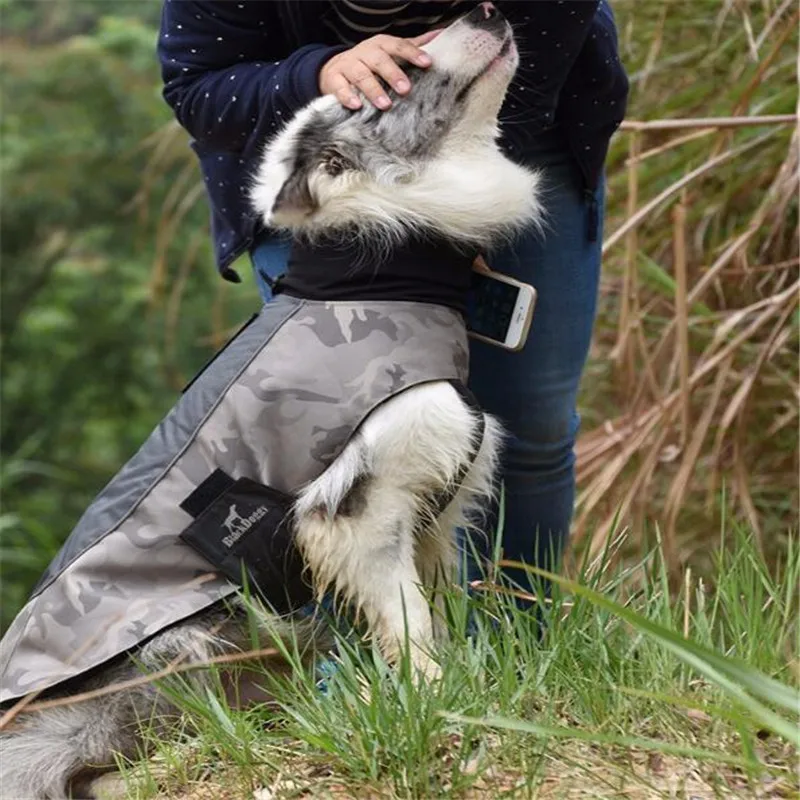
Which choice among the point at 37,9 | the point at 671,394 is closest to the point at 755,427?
the point at 671,394

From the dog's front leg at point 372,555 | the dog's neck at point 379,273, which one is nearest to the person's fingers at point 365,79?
the dog's neck at point 379,273

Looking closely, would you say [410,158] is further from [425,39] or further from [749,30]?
[749,30]

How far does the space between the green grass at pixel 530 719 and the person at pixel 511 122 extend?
0.36 metres

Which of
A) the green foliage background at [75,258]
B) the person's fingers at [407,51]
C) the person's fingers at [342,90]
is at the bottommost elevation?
the green foliage background at [75,258]

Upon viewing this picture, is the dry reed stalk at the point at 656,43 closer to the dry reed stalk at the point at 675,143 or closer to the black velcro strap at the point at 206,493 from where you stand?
the dry reed stalk at the point at 675,143

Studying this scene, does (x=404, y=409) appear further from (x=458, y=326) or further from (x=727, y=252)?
(x=727, y=252)

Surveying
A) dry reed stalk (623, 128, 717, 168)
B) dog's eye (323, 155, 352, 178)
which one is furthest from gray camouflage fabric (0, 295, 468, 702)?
dry reed stalk (623, 128, 717, 168)

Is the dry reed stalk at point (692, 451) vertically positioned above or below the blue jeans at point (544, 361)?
below

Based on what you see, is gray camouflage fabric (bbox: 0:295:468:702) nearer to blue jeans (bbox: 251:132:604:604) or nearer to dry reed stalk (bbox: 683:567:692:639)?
blue jeans (bbox: 251:132:604:604)

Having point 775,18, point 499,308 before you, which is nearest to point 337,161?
point 499,308

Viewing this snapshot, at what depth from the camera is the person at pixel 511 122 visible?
10.2ft

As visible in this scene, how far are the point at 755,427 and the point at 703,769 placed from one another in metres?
2.42

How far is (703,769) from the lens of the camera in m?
2.31

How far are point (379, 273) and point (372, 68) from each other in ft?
1.49
